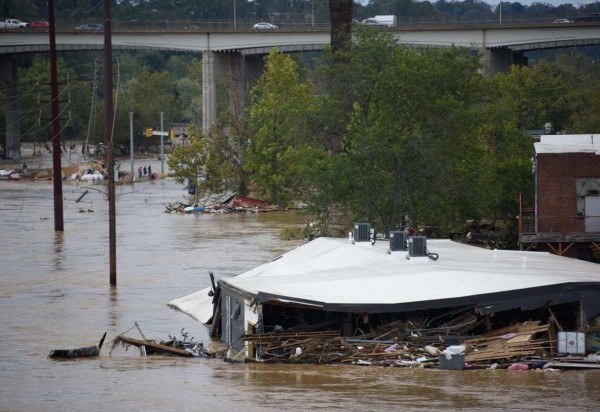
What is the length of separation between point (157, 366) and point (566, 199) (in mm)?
14977

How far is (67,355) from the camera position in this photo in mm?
27562

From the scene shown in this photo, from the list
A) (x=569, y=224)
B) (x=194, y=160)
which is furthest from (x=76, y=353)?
(x=194, y=160)

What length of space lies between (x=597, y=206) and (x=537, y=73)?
5958cm

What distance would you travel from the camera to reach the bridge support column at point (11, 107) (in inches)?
4845

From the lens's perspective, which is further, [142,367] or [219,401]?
[142,367]

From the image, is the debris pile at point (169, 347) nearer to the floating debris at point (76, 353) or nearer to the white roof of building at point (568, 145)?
the floating debris at point (76, 353)

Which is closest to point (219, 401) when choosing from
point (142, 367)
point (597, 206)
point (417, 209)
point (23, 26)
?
point (142, 367)

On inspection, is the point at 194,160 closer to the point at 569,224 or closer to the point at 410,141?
the point at 410,141

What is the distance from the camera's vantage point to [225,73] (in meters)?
114

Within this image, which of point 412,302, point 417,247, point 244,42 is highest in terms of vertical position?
point 244,42

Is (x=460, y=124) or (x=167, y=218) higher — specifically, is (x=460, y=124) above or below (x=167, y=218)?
above

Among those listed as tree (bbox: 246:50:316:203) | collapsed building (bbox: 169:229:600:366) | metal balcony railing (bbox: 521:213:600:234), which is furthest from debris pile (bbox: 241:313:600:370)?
tree (bbox: 246:50:316:203)

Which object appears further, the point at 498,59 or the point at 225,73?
the point at 225,73

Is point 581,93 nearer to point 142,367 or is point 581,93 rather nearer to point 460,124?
point 460,124
